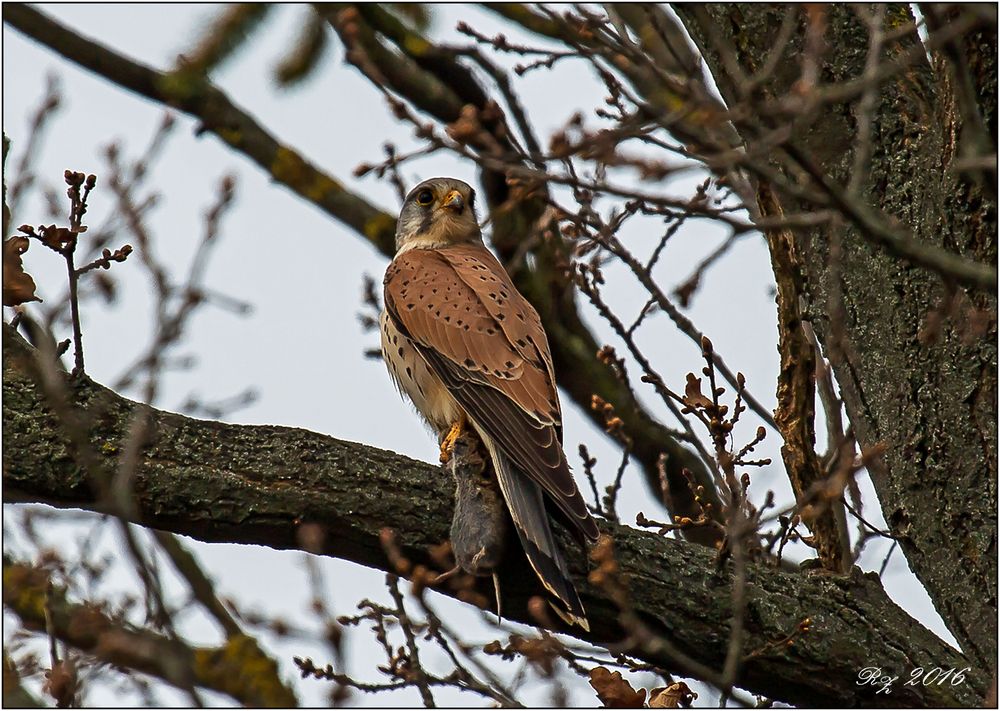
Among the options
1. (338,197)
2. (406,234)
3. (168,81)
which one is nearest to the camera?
(168,81)

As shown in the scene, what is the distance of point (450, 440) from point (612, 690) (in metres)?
1.53

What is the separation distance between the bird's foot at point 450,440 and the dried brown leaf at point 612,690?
4.69ft

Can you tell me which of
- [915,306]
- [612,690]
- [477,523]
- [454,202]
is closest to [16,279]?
[477,523]

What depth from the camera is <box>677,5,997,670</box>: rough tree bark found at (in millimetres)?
3346

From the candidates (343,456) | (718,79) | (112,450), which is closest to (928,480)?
(718,79)

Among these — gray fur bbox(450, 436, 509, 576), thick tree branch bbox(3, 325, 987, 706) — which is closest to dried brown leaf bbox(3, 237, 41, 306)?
thick tree branch bbox(3, 325, 987, 706)

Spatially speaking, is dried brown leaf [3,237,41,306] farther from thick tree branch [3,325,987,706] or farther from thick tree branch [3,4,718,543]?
thick tree branch [3,4,718,543]

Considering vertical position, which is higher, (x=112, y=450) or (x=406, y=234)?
(x=406, y=234)

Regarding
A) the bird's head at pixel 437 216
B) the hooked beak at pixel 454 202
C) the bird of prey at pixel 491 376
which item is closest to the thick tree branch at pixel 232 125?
the bird's head at pixel 437 216

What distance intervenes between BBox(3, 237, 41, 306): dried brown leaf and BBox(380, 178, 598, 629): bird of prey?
4.84ft

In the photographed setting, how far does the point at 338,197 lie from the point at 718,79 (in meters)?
3.12

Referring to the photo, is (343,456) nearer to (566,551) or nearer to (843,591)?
(566,551)

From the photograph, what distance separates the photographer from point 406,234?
5.95 metres

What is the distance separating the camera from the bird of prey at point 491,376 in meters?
3.53
